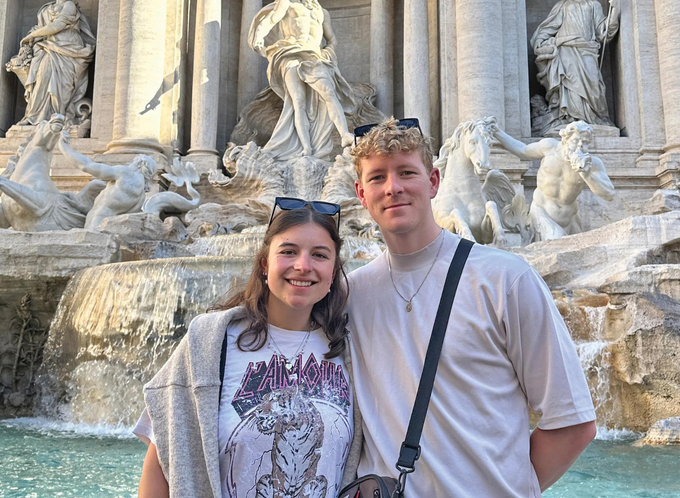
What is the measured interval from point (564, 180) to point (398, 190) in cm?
681

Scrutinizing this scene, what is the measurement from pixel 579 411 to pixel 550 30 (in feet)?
40.4

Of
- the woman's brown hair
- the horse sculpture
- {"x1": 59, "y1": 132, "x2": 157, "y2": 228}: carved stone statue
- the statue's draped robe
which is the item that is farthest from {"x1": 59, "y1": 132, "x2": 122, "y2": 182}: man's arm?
the woman's brown hair

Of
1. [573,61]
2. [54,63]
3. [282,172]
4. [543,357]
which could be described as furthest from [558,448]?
[54,63]

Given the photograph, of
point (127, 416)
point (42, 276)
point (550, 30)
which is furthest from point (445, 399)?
point (550, 30)

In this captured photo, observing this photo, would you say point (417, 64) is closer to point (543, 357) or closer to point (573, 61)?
point (573, 61)

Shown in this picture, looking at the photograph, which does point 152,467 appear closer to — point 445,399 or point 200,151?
point 445,399

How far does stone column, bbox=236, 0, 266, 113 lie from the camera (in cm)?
1298

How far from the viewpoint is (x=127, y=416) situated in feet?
17.6

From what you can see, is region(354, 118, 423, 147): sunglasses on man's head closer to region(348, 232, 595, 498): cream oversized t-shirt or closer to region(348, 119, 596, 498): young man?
region(348, 119, 596, 498): young man

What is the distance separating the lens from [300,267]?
1.47m

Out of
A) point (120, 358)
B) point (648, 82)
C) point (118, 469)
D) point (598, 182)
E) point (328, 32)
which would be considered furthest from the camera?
point (328, 32)

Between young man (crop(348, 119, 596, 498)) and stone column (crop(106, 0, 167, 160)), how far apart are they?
34.5 ft

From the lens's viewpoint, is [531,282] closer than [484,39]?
Yes

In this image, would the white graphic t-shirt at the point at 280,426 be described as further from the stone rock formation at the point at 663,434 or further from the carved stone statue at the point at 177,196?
the carved stone statue at the point at 177,196
